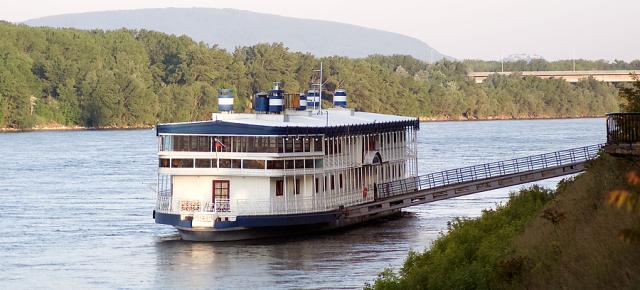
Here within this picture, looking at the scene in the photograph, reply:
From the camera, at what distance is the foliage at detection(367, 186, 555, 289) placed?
2100 cm

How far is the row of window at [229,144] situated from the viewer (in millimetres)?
40406

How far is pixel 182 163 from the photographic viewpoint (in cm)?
4059

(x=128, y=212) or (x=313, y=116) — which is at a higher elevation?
(x=313, y=116)

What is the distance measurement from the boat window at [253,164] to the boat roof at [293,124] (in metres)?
0.84

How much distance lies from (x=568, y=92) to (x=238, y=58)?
58.1m

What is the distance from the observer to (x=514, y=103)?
188000 millimetres

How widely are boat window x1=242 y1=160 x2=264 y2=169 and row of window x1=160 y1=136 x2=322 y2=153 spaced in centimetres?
30

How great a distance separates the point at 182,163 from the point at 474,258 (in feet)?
58.3

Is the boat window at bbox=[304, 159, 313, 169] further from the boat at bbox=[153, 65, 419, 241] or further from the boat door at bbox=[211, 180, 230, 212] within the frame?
the boat door at bbox=[211, 180, 230, 212]

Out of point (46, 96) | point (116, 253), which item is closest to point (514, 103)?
point (46, 96)

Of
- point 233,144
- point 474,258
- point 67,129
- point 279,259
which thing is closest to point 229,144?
point 233,144

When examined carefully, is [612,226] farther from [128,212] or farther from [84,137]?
[84,137]

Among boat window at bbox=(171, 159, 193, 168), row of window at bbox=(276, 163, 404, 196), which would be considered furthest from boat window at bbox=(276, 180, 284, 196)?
boat window at bbox=(171, 159, 193, 168)

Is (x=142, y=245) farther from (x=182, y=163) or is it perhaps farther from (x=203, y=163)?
(x=203, y=163)
